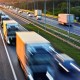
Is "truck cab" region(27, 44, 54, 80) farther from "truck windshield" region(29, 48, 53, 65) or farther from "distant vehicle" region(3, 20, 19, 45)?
"distant vehicle" region(3, 20, 19, 45)

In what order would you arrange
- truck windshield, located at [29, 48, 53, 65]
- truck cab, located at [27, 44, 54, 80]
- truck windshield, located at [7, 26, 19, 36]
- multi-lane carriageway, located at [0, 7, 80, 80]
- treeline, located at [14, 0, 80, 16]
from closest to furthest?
multi-lane carriageway, located at [0, 7, 80, 80] < truck cab, located at [27, 44, 54, 80] < truck windshield, located at [29, 48, 53, 65] < truck windshield, located at [7, 26, 19, 36] < treeline, located at [14, 0, 80, 16]

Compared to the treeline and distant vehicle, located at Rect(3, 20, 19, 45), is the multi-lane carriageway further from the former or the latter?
the treeline

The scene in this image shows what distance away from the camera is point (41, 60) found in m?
22.8

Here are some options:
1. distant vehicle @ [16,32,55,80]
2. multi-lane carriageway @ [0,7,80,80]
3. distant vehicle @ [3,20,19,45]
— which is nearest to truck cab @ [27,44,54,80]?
distant vehicle @ [16,32,55,80]

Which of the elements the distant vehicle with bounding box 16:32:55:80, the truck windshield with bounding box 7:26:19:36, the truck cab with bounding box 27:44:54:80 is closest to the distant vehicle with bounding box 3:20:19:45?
the truck windshield with bounding box 7:26:19:36

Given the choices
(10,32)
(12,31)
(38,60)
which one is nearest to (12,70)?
(38,60)

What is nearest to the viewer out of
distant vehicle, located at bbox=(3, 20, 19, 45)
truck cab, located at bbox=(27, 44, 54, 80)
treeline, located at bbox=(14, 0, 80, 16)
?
truck cab, located at bbox=(27, 44, 54, 80)

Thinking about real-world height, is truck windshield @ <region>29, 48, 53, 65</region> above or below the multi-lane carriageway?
above

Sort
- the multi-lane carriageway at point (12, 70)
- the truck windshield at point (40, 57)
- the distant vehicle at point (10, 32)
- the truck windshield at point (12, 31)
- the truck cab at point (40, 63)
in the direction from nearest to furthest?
1. the multi-lane carriageway at point (12, 70)
2. the truck cab at point (40, 63)
3. the truck windshield at point (40, 57)
4. the distant vehicle at point (10, 32)
5. the truck windshield at point (12, 31)

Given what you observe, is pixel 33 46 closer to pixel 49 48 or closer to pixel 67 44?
pixel 49 48

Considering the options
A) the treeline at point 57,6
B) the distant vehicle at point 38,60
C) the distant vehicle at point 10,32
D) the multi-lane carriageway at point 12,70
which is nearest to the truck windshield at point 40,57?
the distant vehicle at point 38,60

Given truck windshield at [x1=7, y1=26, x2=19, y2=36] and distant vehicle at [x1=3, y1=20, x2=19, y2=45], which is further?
truck windshield at [x1=7, y1=26, x2=19, y2=36]

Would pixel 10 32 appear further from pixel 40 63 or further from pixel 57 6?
pixel 57 6

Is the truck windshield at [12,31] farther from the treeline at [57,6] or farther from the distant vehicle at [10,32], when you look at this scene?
the treeline at [57,6]
